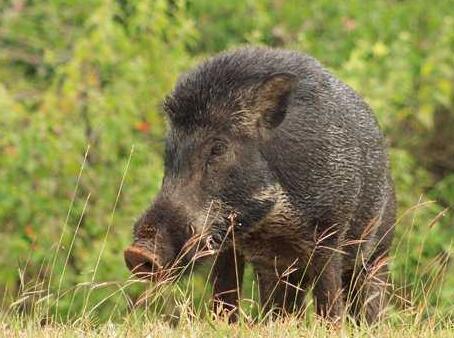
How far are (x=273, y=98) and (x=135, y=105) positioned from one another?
10.2 ft

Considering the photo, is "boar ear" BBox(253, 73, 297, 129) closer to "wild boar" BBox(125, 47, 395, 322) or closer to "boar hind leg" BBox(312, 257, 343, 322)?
"wild boar" BBox(125, 47, 395, 322)

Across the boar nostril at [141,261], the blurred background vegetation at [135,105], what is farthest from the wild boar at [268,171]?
the blurred background vegetation at [135,105]

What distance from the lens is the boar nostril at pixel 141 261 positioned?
5.49m

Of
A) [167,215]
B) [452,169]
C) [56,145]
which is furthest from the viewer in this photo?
[452,169]

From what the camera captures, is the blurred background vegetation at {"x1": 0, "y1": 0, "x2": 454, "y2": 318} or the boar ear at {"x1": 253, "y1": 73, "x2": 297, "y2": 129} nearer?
the boar ear at {"x1": 253, "y1": 73, "x2": 297, "y2": 129}

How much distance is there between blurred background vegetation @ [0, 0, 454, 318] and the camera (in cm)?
885

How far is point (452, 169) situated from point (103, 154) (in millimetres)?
2634

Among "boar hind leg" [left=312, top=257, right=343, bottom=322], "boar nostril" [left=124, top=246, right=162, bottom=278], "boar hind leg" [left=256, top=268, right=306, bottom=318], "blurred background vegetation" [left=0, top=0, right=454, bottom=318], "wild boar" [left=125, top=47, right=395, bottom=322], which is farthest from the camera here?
"blurred background vegetation" [left=0, top=0, right=454, bottom=318]

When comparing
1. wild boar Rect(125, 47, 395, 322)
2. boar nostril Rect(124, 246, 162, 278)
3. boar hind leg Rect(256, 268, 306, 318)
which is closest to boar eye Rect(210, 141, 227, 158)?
wild boar Rect(125, 47, 395, 322)

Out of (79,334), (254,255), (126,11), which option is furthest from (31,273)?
(79,334)

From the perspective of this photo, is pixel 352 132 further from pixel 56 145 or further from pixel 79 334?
pixel 56 145

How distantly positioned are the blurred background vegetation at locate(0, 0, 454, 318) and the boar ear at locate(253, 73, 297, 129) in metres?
2.01

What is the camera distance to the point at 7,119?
8.93 metres

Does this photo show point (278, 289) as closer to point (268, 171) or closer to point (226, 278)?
point (226, 278)
